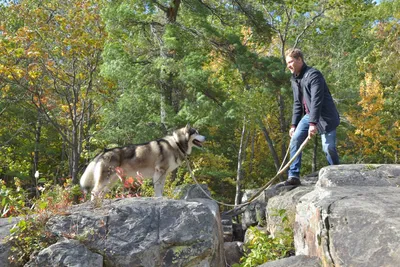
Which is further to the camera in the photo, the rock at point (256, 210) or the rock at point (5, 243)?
the rock at point (256, 210)

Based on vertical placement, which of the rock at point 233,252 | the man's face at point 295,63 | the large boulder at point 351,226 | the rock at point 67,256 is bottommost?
the rock at point 233,252

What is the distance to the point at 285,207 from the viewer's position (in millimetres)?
5414

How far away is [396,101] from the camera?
61.8ft

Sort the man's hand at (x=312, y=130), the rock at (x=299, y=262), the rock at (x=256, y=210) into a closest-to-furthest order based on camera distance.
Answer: the rock at (x=299, y=262) < the man's hand at (x=312, y=130) < the rock at (x=256, y=210)

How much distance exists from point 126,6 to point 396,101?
48.2 ft

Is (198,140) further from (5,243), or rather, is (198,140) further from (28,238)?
(5,243)

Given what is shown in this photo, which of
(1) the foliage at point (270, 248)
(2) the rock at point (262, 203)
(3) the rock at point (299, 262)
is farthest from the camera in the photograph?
(2) the rock at point (262, 203)

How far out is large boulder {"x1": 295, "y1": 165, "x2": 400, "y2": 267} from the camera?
8.43ft

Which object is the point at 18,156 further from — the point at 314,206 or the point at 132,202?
the point at 314,206

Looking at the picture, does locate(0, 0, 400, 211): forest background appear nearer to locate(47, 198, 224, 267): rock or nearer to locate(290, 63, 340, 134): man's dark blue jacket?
locate(290, 63, 340, 134): man's dark blue jacket

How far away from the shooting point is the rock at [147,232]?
4.05 m

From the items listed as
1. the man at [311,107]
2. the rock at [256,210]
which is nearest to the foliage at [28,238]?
the man at [311,107]

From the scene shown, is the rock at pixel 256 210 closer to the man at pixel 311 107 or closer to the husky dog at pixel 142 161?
the man at pixel 311 107

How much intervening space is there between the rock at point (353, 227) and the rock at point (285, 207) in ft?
4.25
